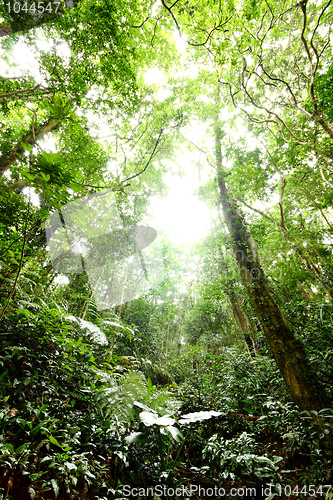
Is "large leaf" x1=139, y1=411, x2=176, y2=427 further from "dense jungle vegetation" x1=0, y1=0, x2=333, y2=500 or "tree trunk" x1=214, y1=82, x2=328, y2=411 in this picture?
"tree trunk" x1=214, y1=82, x2=328, y2=411

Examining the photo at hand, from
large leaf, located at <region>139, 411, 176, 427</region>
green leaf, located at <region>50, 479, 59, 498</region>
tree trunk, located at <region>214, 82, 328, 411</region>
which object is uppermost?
tree trunk, located at <region>214, 82, 328, 411</region>

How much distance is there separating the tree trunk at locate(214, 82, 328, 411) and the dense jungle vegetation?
0.08 ft

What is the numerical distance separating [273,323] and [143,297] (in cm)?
410

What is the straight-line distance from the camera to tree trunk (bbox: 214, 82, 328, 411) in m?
2.52

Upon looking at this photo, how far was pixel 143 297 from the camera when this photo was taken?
6.48m

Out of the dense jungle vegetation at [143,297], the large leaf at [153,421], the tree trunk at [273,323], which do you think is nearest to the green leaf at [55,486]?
the dense jungle vegetation at [143,297]

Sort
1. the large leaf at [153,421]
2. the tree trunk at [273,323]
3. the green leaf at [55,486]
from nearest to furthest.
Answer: the green leaf at [55,486]
the large leaf at [153,421]
the tree trunk at [273,323]

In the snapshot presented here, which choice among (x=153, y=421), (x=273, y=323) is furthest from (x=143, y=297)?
(x=153, y=421)

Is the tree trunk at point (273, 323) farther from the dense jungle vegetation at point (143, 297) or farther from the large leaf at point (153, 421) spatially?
the large leaf at point (153, 421)

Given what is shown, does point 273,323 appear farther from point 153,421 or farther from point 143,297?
point 143,297

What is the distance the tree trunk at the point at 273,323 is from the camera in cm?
252

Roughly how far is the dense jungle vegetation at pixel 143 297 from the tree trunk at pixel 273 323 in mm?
24

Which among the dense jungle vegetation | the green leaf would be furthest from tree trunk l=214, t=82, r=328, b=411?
the green leaf

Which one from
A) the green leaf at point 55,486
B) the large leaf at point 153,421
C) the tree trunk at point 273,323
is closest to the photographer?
the green leaf at point 55,486
